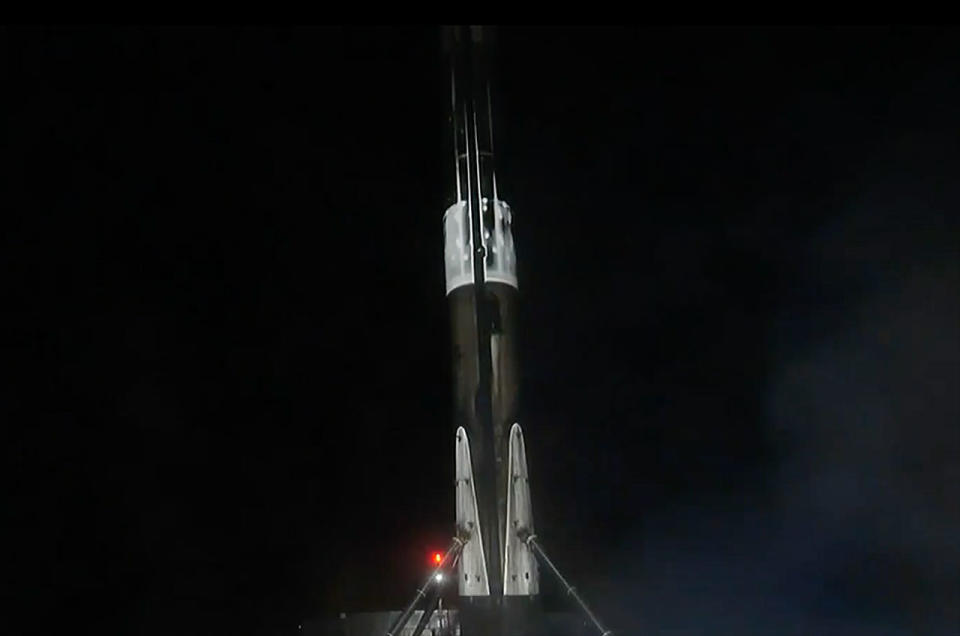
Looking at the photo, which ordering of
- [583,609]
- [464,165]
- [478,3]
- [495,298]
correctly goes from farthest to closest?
[464,165] → [495,298] → [583,609] → [478,3]

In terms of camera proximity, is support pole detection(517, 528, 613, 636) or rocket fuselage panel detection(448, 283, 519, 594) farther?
rocket fuselage panel detection(448, 283, 519, 594)

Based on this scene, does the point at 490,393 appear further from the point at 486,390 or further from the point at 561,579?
the point at 561,579

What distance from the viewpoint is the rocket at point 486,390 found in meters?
11.6

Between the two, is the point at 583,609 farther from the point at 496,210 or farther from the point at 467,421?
the point at 496,210

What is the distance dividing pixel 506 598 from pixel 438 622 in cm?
294

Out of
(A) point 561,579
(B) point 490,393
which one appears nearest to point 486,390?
(B) point 490,393

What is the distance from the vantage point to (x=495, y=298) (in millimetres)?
12547

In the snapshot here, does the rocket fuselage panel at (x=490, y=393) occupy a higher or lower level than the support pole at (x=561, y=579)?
higher

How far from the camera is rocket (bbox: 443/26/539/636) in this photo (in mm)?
11594

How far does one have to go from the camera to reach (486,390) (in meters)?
12.1

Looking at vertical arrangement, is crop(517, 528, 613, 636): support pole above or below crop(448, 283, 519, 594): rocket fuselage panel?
below

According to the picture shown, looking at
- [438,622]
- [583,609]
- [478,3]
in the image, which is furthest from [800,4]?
[438,622]

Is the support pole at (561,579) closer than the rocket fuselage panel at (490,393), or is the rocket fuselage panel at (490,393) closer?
the support pole at (561,579)

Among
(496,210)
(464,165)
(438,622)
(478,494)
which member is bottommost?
(438,622)
